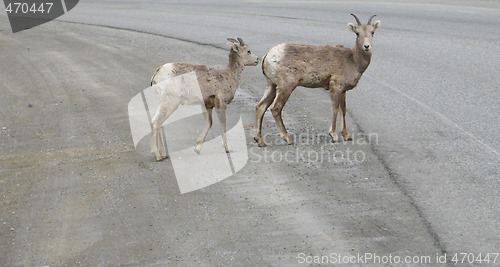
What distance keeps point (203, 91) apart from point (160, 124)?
2.85ft

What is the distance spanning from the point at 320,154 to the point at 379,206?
7.26 feet

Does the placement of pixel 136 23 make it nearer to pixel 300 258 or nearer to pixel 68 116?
pixel 68 116

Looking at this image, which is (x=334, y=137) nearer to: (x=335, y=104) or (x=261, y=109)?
(x=335, y=104)

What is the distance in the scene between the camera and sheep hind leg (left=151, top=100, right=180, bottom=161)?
1065 centimetres

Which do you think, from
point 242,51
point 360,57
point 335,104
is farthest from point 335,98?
point 242,51

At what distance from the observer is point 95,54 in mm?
20109

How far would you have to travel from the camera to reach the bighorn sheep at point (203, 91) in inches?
417

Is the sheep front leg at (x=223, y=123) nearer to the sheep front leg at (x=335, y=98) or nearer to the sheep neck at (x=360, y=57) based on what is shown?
the sheep front leg at (x=335, y=98)

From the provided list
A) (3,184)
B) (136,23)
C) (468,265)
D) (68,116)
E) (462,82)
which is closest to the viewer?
(468,265)

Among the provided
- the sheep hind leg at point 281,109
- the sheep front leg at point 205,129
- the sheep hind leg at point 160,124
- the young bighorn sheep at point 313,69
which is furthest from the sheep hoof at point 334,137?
the sheep hind leg at point 160,124

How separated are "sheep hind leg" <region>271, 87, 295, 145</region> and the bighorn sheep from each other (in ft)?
2.39

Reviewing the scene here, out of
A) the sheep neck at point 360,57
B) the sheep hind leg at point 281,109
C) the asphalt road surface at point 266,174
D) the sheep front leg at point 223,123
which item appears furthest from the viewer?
the sheep neck at point 360,57

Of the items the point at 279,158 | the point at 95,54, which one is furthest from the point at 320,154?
the point at 95,54

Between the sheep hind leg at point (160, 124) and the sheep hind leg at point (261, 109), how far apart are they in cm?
162
